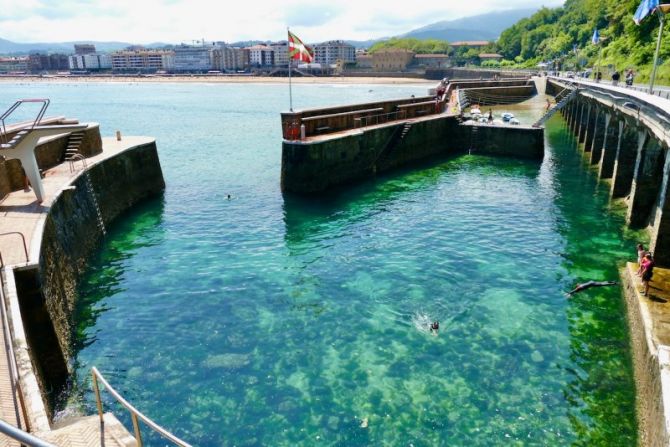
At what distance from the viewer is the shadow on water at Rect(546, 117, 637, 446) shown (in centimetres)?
1114

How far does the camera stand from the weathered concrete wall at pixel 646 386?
30.5ft

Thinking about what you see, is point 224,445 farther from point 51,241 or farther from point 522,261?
point 522,261

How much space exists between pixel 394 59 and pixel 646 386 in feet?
644

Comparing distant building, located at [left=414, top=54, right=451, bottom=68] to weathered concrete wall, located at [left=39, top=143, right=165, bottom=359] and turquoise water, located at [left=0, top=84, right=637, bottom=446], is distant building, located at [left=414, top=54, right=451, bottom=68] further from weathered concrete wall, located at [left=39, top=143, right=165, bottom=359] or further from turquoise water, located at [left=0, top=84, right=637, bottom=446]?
weathered concrete wall, located at [left=39, top=143, right=165, bottom=359]

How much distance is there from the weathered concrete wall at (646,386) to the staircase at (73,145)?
23.8m

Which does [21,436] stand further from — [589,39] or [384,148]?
[589,39]

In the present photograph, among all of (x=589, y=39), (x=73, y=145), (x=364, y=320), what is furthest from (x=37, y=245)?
(x=589, y=39)

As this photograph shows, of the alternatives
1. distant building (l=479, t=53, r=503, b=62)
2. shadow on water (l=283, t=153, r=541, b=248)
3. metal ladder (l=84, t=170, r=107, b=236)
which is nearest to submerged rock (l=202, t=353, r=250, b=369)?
shadow on water (l=283, t=153, r=541, b=248)

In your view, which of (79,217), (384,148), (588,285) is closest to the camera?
(588,285)

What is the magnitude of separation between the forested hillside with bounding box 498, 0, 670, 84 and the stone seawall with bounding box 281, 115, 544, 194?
11.3 meters

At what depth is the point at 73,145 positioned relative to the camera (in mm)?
24312

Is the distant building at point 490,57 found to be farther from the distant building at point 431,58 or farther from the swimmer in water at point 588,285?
the swimmer in water at point 588,285

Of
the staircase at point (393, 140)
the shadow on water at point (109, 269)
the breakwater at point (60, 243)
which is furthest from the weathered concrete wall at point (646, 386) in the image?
the staircase at point (393, 140)

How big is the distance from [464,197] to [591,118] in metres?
18.8
